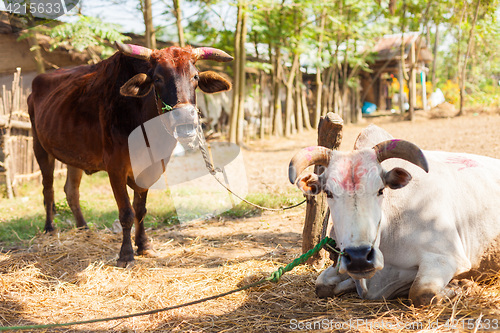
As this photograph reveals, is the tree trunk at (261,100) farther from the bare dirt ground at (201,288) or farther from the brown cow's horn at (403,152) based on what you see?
the brown cow's horn at (403,152)

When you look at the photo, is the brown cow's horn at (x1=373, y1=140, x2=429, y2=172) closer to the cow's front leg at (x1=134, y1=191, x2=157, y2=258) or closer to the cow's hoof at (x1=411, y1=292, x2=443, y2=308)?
the cow's hoof at (x1=411, y1=292, x2=443, y2=308)

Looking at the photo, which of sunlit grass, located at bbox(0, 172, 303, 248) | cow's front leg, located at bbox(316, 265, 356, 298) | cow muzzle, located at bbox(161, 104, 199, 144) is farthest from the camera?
sunlit grass, located at bbox(0, 172, 303, 248)

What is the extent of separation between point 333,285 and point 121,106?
278 cm

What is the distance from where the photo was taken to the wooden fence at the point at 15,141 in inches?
349

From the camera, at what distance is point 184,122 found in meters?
3.93

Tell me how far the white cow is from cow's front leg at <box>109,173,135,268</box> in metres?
2.16

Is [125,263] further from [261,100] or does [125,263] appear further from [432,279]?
[261,100]

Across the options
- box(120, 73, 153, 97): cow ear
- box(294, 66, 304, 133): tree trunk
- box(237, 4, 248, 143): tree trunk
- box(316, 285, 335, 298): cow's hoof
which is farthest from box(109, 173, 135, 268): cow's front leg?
box(294, 66, 304, 133): tree trunk

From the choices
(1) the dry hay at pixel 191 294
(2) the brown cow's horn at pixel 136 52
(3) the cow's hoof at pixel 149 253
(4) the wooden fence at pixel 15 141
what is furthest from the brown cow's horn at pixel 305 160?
(4) the wooden fence at pixel 15 141

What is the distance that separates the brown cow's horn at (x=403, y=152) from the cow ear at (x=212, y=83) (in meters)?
2.05

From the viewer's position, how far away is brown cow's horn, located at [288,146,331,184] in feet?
9.48

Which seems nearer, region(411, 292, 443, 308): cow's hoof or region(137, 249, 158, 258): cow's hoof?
region(411, 292, 443, 308): cow's hoof

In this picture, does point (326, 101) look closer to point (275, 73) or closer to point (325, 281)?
point (275, 73)

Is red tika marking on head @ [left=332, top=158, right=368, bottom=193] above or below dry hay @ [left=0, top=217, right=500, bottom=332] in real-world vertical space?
above
